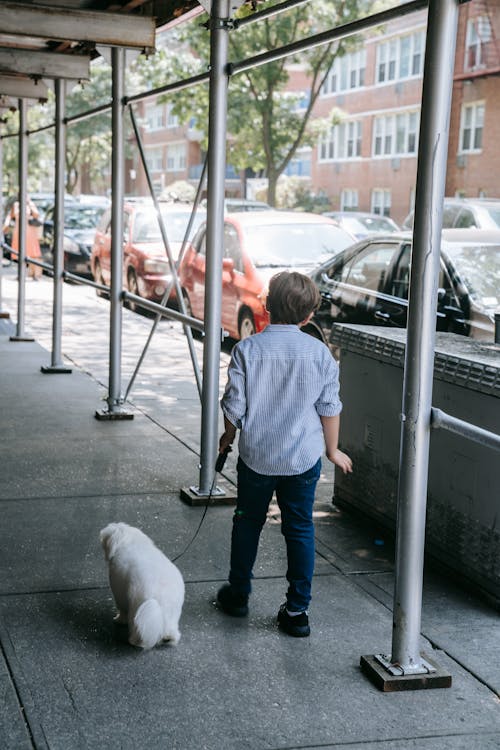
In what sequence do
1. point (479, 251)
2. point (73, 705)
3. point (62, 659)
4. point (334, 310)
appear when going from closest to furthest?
point (73, 705), point (62, 659), point (479, 251), point (334, 310)

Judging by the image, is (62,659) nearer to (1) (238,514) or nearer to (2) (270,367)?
(1) (238,514)

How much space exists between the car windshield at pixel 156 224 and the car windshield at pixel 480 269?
29.7ft

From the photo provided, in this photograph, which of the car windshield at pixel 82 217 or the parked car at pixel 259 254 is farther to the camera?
the car windshield at pixel 82 217

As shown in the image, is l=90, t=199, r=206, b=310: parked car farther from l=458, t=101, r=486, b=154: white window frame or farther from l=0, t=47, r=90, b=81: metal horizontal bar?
l=458, t=101, r=486, b=154: white window frame

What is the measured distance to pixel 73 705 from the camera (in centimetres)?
354

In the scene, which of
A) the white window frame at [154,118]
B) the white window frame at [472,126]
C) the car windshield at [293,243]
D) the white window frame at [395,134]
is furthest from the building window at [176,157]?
the car windshield at [293,243]

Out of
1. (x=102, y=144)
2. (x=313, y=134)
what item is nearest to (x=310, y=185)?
(x=102, y=144)

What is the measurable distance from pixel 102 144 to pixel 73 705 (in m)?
47.8

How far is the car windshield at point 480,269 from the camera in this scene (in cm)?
843

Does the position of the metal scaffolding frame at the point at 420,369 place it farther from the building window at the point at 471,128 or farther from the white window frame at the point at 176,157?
the white window frame at the point at 176,157

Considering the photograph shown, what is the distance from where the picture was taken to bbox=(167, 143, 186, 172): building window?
65875 mm

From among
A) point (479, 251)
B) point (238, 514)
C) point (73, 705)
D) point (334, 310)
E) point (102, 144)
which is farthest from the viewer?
point (102, 144)

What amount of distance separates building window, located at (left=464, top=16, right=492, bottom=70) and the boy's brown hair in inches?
1309

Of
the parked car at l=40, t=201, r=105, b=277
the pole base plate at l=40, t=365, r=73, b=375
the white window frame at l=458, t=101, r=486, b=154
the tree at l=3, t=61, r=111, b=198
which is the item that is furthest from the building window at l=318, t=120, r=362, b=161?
the pole base plate at l=40, t=365, r=73, b=375
